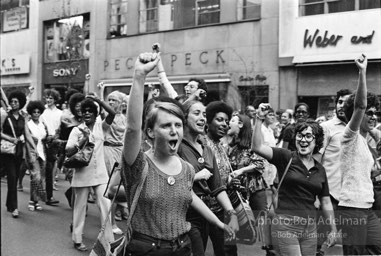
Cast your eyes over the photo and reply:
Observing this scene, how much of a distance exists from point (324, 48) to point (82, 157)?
1157 cm

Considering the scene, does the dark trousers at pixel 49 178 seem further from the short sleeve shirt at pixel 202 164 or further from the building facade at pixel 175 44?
the building facade at pixel 175 44

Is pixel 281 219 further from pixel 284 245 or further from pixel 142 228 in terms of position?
pixel 142 228

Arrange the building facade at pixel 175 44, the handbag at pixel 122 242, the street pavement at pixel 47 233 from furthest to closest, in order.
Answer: the building facade at pixel 175 44 < the street pavement at pixel 47 233 < the handbag at pixel 122 242

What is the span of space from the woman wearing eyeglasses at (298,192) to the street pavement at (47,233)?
2222 mm

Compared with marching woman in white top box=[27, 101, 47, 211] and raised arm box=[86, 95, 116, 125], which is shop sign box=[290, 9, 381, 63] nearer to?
marching woman in white top box=[27, 101, 47, 211]

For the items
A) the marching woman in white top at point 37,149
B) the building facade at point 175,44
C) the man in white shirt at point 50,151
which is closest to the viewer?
the marching woman in white top at point 37,149

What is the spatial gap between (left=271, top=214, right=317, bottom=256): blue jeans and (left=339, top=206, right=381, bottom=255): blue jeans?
0.43 metres

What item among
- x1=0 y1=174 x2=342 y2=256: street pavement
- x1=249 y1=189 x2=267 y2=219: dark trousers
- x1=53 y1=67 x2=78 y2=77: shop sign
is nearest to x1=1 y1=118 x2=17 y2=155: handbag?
x1=0 y1=174 x2=342 y2=256: street pavement

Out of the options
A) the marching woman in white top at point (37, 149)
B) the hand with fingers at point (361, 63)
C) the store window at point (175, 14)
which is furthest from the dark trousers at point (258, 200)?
the store window at point (175, 14)

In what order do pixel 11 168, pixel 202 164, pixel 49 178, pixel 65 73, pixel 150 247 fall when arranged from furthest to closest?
1. pixel 65 73
2. pixel 49 178
3. pixel 11 168
4. pixel 202 164
5. pixel 150 247

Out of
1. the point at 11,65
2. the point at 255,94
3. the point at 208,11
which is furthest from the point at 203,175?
the point at 208,11

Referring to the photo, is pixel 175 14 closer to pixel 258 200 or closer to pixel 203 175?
pixel 258 200

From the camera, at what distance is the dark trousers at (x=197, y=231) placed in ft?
12.3

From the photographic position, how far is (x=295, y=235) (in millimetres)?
4180
